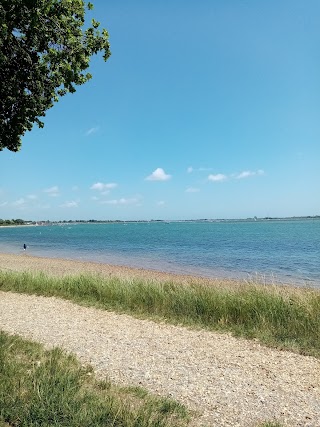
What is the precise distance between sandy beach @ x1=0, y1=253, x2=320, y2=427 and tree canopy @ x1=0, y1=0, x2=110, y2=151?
557cm

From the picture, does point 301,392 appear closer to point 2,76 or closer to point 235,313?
point 235,313

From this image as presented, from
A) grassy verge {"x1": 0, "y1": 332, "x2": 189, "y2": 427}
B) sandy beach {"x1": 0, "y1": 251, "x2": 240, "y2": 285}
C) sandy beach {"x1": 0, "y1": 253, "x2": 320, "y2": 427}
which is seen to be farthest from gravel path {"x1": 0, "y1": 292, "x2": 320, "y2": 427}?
sandy beach {"x1": 0, "y1": 251, "x2": 240, "y2": 285}

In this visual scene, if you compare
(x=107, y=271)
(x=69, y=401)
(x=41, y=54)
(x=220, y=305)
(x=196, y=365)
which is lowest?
(x=107, y=271)

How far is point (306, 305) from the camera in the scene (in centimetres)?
898

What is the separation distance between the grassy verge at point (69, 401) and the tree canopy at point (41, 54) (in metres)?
5.89

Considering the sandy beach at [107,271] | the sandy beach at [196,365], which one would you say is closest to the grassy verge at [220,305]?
the sandy beach at [196,365]

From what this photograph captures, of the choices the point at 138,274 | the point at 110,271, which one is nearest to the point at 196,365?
the point at 138,274

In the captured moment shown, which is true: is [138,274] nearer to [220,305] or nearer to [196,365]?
[220,305]

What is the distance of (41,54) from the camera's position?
783cm

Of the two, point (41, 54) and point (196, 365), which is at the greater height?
point (41, 54)

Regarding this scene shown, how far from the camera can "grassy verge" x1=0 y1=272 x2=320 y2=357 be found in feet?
26.8

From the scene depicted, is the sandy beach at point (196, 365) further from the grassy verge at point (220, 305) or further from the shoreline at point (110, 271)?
the shoreline at point (110, 271)

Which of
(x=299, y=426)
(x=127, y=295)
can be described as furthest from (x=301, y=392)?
(x=127, y=295)

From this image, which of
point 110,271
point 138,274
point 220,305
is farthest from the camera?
point 110,271
